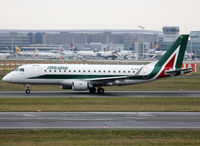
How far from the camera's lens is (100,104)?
126ft

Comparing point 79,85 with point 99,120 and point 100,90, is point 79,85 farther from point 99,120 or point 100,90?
point 99,120

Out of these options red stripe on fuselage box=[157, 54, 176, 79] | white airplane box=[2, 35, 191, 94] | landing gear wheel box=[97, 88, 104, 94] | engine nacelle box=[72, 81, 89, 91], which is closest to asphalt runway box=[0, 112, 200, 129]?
engine nacelle box=[72, 81, 89, 91]

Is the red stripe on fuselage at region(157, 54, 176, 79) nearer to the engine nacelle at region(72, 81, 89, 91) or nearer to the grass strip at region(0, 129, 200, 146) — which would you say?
the engine nacelle at region(72, 81, 89, 91)

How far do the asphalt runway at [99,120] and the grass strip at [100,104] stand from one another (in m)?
2.24

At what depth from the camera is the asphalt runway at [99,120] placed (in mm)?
26469

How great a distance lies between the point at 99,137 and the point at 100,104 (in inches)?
597

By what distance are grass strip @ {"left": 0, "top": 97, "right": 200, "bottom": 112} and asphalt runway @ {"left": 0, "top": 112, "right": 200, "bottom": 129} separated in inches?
88.3

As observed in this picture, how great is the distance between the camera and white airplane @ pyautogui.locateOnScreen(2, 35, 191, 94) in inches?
1905

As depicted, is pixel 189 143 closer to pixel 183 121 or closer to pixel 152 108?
pixel 183 121

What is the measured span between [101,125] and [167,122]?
4.64 m

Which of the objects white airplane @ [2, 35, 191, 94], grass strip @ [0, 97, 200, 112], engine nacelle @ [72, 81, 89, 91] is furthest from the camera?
white airplane @ [2, 35, 191, 94]


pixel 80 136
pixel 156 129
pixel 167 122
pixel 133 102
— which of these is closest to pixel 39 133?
pixel 80 136

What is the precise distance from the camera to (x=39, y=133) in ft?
78.4

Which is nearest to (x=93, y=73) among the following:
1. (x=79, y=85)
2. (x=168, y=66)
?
(x=79, y=85)
